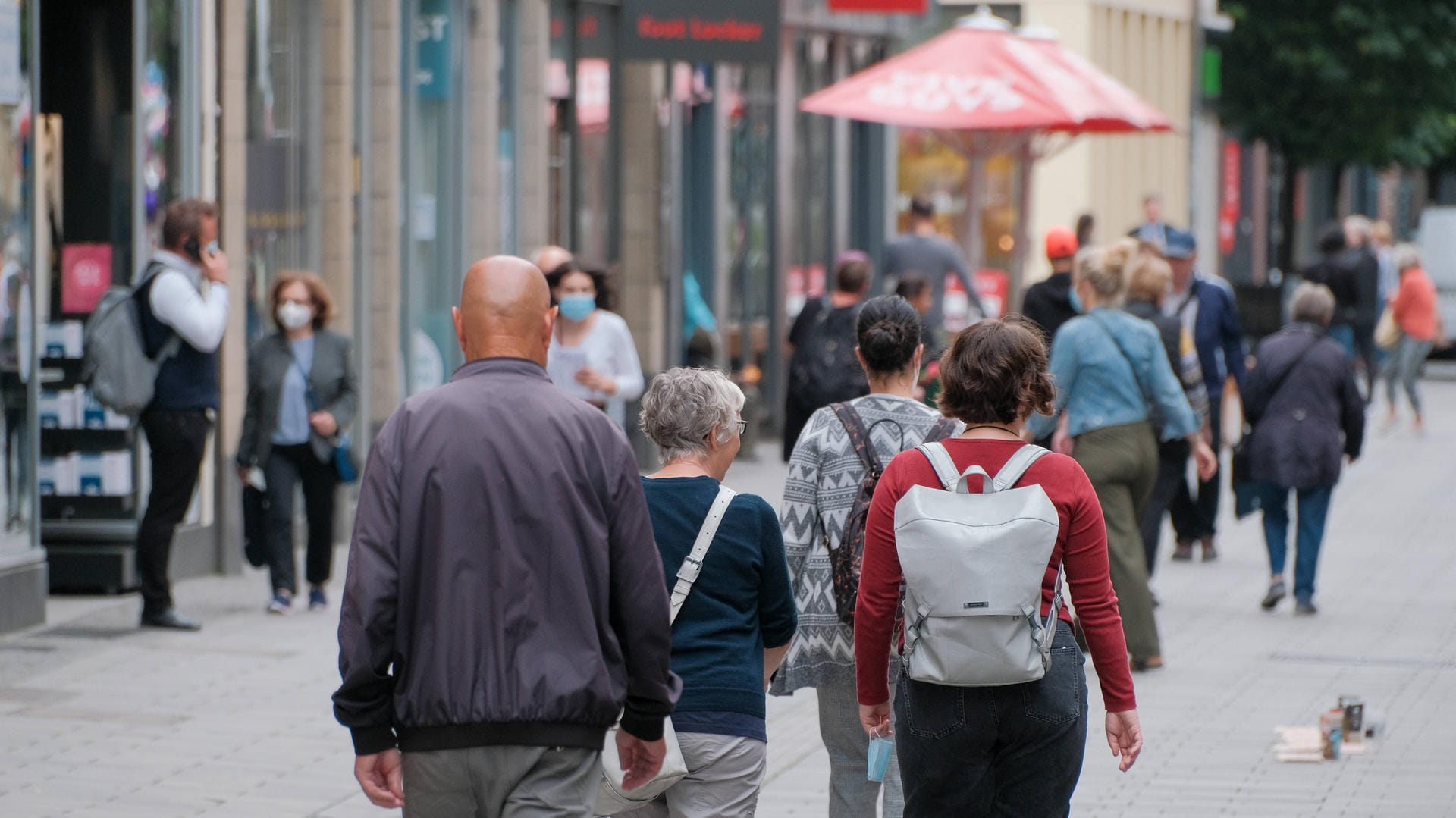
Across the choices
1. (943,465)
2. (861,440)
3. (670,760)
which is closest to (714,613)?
(670,760)

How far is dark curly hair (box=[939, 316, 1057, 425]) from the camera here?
4.87 m

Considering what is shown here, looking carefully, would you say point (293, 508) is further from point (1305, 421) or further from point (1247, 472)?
point (1305, 421)

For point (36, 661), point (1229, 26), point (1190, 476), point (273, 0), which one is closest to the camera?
point (36, 661)

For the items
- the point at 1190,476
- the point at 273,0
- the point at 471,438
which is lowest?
the point at 1190,476

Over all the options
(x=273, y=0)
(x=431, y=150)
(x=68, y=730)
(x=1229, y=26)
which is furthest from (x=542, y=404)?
(x=1229, y=26)

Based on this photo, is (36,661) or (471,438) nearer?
(471,438)

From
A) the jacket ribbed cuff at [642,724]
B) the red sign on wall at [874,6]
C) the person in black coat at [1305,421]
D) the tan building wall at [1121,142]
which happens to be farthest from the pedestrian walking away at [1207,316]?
the tan building wall at [1121,142]

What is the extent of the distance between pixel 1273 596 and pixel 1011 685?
739 cm

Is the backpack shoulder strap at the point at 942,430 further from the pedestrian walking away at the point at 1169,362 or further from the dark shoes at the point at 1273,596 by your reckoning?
the dark shoes at the point at 1273,596

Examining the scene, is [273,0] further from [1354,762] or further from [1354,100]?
[1354,100]

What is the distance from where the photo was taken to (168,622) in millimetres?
10477

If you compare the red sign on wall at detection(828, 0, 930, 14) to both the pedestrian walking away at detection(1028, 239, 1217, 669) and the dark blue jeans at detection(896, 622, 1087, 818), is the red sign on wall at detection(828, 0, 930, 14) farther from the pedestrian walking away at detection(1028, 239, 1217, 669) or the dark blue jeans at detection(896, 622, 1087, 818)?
the dark blue jeans at detection(896, 622, 1087, 818)

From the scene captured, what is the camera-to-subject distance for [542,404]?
4266 millimetres

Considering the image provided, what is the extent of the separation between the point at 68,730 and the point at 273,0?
19.5 feet
